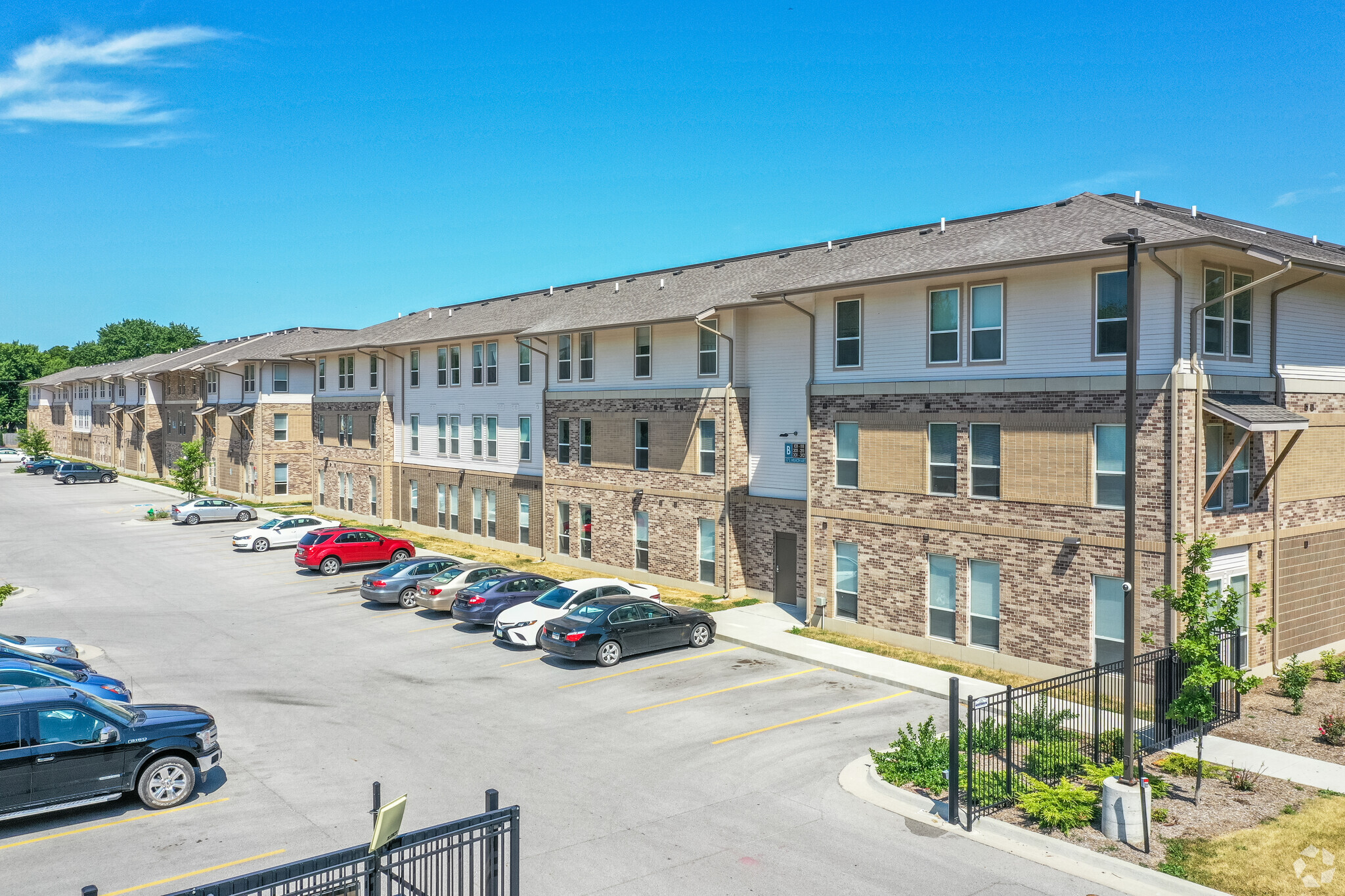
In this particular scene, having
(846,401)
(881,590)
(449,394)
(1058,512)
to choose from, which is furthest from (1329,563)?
(449,394)

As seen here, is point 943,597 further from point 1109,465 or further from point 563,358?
point 563,358

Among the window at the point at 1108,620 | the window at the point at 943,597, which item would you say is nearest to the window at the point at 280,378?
the window at the point at 943,597

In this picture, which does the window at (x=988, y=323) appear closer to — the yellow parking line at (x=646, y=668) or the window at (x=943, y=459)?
the window at (x=943, y=459)

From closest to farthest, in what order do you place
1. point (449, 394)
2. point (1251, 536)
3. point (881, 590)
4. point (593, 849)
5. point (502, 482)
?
point (593, 849)
point (1251, 536)
point (881, 590)
point (502, 482)
point (449, 394)

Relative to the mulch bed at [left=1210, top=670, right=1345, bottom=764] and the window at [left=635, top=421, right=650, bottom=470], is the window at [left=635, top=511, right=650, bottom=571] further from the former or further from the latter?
the mulch bed at [left=1210, top=670, right=1345, bottom=764]

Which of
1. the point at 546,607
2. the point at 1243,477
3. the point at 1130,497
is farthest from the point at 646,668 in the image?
the point at 1243,477

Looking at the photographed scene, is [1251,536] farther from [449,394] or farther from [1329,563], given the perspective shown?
[449,394]

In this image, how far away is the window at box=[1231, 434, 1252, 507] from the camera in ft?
66.4

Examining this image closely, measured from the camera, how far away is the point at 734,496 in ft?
97.7

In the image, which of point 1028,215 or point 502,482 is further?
point 502,482

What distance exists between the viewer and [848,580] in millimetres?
25234

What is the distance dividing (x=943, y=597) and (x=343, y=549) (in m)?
23.6

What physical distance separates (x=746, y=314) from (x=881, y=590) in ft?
33.8

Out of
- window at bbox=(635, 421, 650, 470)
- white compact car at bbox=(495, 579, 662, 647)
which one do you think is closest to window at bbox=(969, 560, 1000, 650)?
white compact car at bbox=(495, 579, 662, 647)
